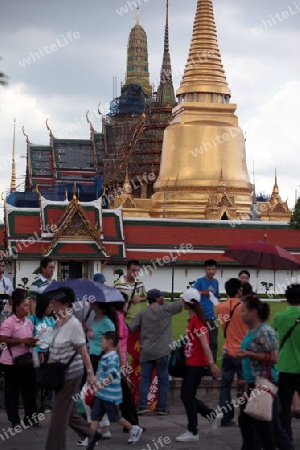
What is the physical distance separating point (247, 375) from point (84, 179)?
62.8m

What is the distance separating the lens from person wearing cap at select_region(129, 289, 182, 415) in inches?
511

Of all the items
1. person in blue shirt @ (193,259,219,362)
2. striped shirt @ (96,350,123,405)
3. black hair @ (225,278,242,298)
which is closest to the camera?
striped shirt @ (96,350,123,405)

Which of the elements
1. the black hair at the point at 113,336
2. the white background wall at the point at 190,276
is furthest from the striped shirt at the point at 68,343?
the white background wall at the point at 190,276

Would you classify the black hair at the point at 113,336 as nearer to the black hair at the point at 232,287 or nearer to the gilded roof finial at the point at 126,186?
the black hair at the point at 232,287

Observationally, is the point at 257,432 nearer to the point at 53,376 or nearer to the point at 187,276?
the point at 53,376

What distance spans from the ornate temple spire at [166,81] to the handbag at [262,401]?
55.9 meters

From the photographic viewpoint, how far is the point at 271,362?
30.8 feet

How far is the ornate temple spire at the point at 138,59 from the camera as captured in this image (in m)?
79.9

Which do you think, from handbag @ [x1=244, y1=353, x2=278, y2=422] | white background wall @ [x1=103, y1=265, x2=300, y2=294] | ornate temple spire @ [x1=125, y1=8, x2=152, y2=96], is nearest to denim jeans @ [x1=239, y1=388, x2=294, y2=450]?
handbag @ [x1=244, y1=353, x2=278, y2=422]

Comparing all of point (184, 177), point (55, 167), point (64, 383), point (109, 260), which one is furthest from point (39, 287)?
point (55, 167)

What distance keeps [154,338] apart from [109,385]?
2195 millimetres

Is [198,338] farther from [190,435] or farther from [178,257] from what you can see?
[178,257]

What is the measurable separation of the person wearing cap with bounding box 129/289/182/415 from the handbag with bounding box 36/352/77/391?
3.20 meters

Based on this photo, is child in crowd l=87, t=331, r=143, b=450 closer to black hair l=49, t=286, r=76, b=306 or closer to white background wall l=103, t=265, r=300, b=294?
black hair l=49, t=286, r=76, b=306
